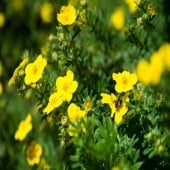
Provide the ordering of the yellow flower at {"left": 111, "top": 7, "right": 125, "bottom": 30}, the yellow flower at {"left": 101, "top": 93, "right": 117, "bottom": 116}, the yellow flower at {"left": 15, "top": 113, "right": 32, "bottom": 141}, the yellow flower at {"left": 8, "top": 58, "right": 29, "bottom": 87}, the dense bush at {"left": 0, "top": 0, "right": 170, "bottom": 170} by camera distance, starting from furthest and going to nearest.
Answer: the yellow flower at {"left": 111, "top": 7, "right": 125, "bottom": 30} < the yellow flower at {"left": 15, "top": 113, "right": 32, "bottom": 141} < the yellow flower at {"left": 8, "top": 58, "right": 29, "bottom": 87} < the yellow flower at {"left": 101, "top": 93, "right": 117, "bottom": 116} < the dense bush at {"left": 0, "top": 0, "right": 170, "bottom": 170}

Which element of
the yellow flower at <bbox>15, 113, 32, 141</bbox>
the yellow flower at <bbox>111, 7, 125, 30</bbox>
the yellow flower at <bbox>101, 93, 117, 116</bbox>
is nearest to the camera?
the yellow flower at <bbox>101, 93, 117, 116</bbox>

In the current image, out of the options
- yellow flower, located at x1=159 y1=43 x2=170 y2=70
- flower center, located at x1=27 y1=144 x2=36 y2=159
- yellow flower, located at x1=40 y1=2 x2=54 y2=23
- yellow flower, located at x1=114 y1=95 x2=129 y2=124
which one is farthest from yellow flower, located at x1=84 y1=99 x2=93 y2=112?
yellow flower, located at x1=40 y1=2 x2=54 y2=23

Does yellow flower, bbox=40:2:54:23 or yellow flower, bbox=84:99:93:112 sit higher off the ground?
yellow flower, bbox=40:2:54:23

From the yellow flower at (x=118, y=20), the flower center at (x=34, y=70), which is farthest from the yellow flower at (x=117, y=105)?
the yellow flower at (x=118, y=20)

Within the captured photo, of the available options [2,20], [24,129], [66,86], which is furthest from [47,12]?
[66,86]

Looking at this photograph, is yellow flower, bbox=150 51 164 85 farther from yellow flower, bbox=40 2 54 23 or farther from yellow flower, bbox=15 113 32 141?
yellow flower, bbox=40 2 54 23

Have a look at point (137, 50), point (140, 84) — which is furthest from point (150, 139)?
point (137, 50)

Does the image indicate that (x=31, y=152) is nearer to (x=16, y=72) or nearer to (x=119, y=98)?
(x=16, y=72)
